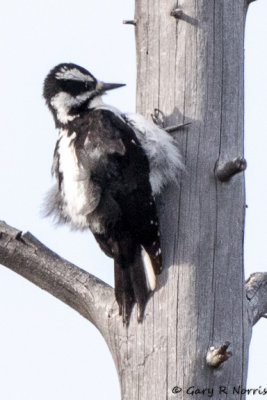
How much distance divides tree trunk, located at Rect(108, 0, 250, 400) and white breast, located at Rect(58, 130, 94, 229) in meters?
0.34

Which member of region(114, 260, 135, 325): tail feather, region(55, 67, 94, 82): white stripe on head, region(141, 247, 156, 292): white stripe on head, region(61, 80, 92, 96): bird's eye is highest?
region(55, 67, 94, 82): white stripe on head

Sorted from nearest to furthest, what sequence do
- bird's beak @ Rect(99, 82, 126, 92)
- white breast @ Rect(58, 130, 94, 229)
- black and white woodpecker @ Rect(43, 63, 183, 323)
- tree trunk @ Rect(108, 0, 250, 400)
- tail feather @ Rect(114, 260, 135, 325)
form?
tree trunk @ Rect(108, 0, 250, 400) < tail feather @ Rect(114, 260, 135, 325) < black and white woodpecker @ Rect(43, 63, 183, 323) < white breast @ Rect(58, 130, 94, 229) < bird's beak @ Rect(99, 82, 126, 92)

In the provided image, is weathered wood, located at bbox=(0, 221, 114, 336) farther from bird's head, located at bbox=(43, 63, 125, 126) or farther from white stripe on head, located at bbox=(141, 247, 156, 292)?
bird's head, located at bbox=(43, 63, 125, 126)

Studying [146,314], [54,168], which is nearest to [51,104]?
[54,168]

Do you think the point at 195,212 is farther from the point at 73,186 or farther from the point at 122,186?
the point at 73,186

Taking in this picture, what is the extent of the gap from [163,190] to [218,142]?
0.32m

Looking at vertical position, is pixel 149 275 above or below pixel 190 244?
below

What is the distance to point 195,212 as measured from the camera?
→ 359cm

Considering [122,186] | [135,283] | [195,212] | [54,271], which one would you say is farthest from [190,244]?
[54,271]

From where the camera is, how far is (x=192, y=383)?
10.9 feet

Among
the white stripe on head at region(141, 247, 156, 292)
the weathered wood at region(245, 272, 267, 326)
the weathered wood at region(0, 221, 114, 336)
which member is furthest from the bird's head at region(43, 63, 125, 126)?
the weathered wood at region(245, 272, 267, 326)

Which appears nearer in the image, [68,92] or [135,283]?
[135,283]

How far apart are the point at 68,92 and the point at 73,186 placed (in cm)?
72

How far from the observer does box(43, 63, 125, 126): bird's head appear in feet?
14.2
